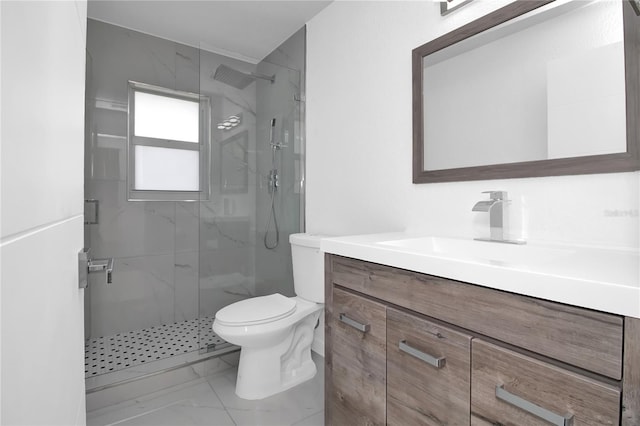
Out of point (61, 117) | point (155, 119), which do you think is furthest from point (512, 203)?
point (155, 119)

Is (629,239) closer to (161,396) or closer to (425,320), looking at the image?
(425,320)

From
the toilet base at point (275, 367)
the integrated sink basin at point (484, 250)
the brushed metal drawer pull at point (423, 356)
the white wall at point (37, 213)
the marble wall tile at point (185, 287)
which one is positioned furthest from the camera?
the marble wall tile at point (185, 287)

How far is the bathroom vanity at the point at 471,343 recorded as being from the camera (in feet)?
2.16

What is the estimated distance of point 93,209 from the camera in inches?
95.0

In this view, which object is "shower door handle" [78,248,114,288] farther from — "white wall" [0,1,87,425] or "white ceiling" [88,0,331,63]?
"white ceiling" [88,0,331,63]

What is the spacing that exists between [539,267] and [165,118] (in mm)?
2769

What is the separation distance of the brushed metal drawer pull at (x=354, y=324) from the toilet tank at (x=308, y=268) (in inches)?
25.7

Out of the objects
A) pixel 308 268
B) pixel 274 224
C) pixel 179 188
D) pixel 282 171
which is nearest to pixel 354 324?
pixel 308 268

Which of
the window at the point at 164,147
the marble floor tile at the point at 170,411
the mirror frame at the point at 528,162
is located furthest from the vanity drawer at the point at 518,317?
the window at the point at 164,147

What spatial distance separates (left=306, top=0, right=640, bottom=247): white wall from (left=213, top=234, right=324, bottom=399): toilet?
33cm

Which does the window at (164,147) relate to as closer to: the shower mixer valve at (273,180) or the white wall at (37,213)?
the shower mixer valve at (273,180)

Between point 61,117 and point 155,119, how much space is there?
7.67 ft

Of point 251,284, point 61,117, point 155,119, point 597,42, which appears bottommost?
point 251,284

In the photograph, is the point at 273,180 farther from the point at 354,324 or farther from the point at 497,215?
the point at 497,215
